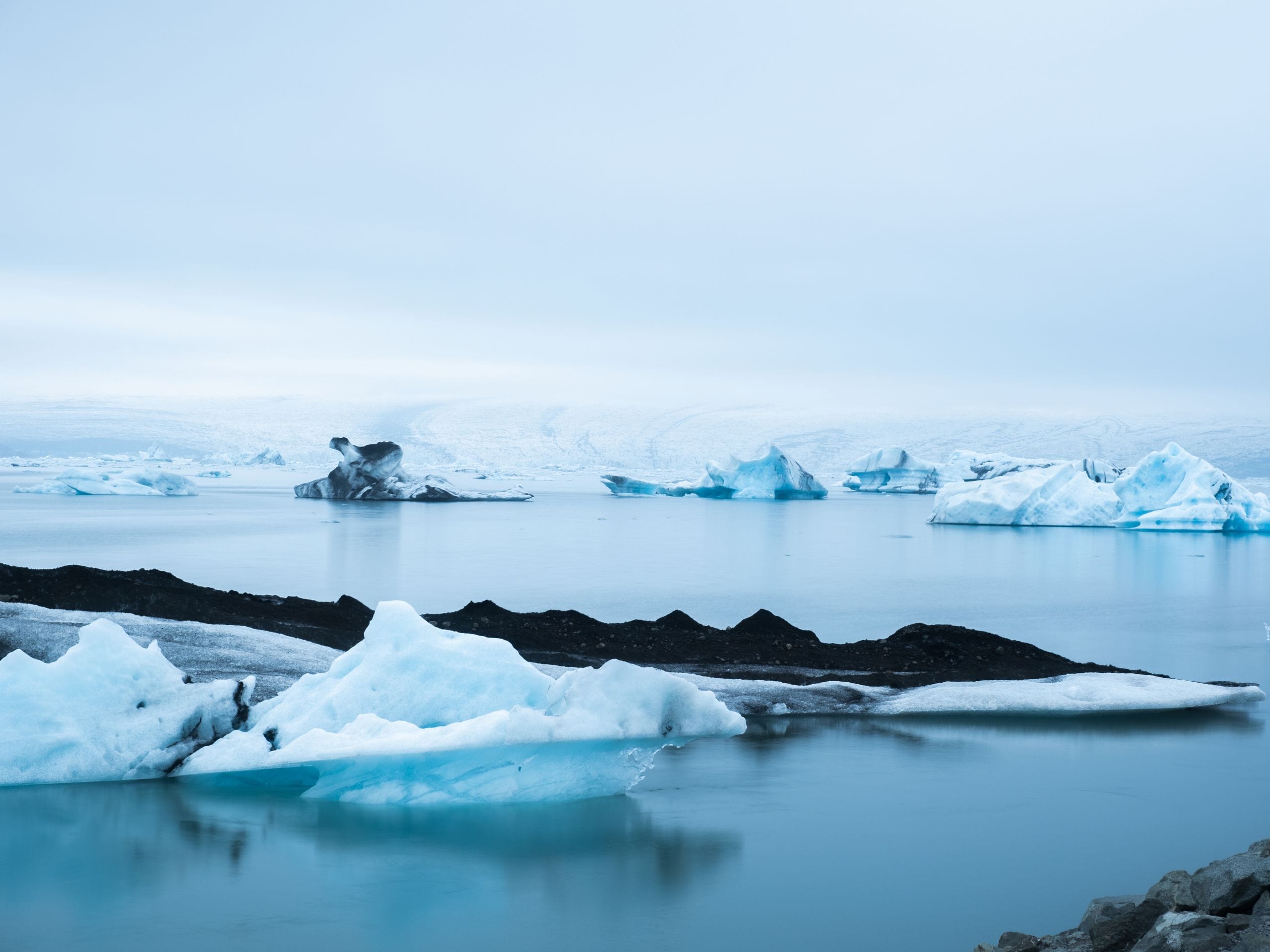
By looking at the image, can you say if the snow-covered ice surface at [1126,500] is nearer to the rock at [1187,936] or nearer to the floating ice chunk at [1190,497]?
the floating ice chunk at [1190,497]

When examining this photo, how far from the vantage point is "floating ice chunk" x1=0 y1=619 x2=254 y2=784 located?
540 centimetres

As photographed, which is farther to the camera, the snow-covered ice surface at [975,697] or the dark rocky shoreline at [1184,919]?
the snow-covered ice surface at [975,697]

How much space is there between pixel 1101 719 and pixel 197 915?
5.43 metres

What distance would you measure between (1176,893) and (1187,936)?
0.47 m

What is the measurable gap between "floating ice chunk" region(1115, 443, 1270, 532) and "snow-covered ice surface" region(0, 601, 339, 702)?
25.8 meters

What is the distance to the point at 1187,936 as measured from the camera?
303 cm

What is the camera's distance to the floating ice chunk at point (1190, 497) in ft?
95.1

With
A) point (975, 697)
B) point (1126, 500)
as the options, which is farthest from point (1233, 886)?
point (1126, 500)

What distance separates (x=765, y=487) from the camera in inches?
1633

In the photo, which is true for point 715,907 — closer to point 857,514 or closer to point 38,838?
point 38,838

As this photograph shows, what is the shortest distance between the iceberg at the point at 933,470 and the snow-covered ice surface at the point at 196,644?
1180 inches

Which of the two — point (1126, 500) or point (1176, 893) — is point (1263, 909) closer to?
point (1176, 893)

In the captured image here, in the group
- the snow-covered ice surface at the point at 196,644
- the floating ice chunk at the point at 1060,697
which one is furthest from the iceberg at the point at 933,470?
the snow-covered ice surface at the point at 196,644

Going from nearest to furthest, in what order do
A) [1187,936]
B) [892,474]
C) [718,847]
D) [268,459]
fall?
[1187,936]
[718,847]
[892,474]
[268,459]
